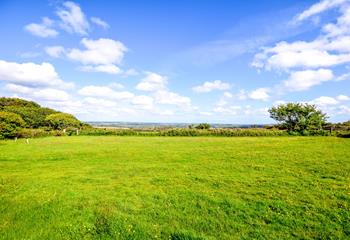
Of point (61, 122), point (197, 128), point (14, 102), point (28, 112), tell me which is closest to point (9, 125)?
point (61, 122)

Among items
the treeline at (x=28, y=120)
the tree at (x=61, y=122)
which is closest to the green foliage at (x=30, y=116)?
the treeline at (x=28, y=120)

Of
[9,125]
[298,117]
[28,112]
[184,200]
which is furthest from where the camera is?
[28,112]

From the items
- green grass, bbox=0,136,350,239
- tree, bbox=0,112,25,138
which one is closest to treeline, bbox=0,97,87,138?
tree, bbox=0,112,25,138

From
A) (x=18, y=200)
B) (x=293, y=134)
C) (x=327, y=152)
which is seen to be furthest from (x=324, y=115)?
(x=18, y=200)

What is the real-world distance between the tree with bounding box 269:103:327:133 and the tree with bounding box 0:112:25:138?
6436cm

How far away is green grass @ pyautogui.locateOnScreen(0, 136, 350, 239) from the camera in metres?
11.7

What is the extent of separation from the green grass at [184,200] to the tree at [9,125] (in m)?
38.4

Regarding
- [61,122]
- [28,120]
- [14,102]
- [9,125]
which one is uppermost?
[14,102]

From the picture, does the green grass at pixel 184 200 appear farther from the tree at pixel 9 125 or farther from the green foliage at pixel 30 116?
the green foliage at pixel 30 116

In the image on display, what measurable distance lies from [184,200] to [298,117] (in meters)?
72.2

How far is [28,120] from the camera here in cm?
10006

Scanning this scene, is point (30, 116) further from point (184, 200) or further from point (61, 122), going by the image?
point (184, 200)

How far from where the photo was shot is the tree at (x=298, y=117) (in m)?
75.7

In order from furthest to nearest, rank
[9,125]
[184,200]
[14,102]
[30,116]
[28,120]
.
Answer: [14,102] → [30,116] → [28,120] → [9,125] → [184,200]
